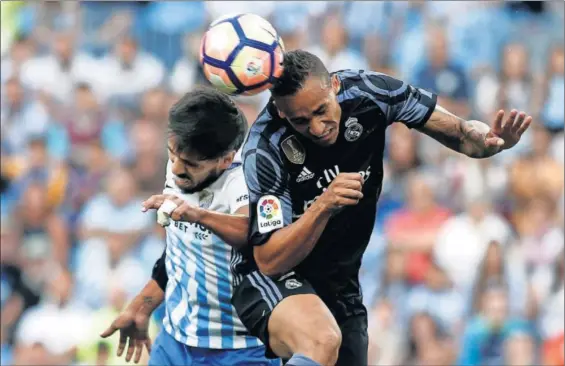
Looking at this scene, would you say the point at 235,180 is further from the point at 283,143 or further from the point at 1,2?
the point at 1,2

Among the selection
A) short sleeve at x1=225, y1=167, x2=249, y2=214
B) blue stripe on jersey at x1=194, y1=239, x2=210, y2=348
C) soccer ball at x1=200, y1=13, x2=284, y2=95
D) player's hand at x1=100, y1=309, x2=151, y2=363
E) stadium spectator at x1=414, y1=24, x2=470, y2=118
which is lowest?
player's hand at x1=100, y1=309, x2=151, y2=363

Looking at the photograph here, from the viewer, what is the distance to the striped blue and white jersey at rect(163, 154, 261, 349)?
5973 millimetres

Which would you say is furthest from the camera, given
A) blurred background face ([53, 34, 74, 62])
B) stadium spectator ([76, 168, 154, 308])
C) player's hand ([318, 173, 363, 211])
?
blurred background face ([53, 34, 74, 62])

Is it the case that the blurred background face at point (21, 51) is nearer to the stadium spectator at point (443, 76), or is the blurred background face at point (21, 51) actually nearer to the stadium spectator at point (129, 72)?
the stadium spectator at point (129, 72)

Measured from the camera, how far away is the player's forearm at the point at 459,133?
6.10 metres

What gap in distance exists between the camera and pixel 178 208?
5285 mm

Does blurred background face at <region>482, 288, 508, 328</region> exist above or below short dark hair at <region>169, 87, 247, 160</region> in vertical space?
below

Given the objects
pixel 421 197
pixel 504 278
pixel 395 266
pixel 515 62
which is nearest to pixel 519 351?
pixel 504 278

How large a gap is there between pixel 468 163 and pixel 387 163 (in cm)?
79


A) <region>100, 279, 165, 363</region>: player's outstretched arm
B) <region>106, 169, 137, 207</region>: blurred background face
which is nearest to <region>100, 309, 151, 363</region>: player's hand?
<region>100, 279, 165, 363</region>: player's outstretched arm

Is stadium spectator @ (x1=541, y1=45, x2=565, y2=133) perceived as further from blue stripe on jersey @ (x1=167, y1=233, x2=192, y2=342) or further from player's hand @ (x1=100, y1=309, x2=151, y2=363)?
blue stripe on jersey @ (x1=167, y1=233, x2=192, y2=342)

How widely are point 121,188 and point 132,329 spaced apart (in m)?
4.91

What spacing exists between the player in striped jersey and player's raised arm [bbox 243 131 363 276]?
12cm

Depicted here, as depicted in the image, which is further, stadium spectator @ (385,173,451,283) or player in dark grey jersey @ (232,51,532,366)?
stadium spectator @ (385,173,451,283)
